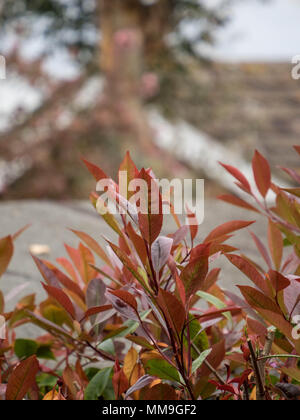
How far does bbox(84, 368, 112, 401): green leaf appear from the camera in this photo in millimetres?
530

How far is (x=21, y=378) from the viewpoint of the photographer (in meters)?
0.48

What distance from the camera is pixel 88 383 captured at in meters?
0.56

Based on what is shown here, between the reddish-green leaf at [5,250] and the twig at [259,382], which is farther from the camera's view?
the reddish-green leaf at [5,250]

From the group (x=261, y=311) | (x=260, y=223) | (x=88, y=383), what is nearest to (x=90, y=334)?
(x=88, y=383)

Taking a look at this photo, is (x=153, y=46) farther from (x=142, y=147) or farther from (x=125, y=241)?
(x=125, y=241)

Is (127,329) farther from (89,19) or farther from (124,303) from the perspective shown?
(89,19)

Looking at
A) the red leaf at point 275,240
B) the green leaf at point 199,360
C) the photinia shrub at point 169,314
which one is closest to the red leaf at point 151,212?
the photinia shrub at point 169,314

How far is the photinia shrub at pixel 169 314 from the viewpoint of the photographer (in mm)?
434

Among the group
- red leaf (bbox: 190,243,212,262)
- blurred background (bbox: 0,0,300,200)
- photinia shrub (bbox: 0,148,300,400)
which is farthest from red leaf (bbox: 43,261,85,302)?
blurred background (bbox: 0,0,300,200)

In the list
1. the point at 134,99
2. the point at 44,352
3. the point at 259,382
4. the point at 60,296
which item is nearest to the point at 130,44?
the point at 134,99

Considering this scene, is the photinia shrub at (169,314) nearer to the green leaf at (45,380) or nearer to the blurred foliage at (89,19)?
the green leaf at (45,380)

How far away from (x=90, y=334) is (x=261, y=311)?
208mm

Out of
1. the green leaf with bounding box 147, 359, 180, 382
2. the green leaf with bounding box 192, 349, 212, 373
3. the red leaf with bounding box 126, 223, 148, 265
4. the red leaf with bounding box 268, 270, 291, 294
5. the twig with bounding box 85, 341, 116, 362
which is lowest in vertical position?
the twig with bounding box 85, 341, 116, 362

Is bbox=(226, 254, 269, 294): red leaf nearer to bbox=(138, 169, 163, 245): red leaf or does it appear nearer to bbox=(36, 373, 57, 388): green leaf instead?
bbox=(138, 169, 163, 245): red leaf
